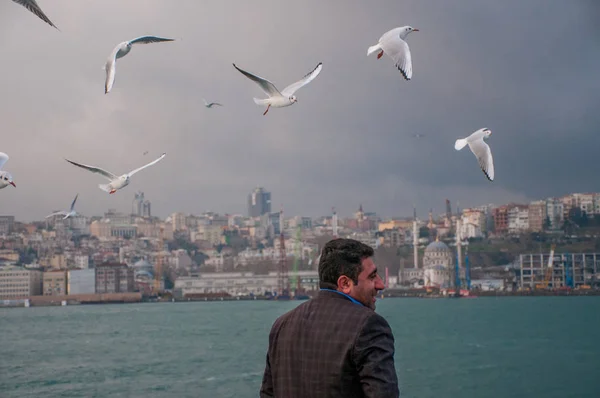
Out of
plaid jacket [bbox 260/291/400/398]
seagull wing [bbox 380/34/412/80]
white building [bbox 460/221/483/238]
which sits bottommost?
plaid jacket [bbox 260/291/400/398]

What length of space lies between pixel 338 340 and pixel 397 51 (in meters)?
3.32

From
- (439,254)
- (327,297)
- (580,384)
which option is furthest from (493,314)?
(327,297)

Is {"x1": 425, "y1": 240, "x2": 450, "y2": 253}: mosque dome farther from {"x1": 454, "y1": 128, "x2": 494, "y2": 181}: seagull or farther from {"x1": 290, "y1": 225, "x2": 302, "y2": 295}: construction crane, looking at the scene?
{"x1": 454, "y1": 128, "x2": 494, "y2": 181}: seagull

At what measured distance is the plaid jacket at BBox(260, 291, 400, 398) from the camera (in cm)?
146

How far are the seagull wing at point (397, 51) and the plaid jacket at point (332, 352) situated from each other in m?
2.94

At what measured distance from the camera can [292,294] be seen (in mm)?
65875

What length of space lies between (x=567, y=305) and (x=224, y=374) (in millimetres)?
43028

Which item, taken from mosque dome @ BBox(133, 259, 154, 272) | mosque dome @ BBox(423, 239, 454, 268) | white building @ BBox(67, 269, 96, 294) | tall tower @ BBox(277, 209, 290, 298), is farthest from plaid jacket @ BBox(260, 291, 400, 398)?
mosque dome @ BBox(133, 259, 154, 272)

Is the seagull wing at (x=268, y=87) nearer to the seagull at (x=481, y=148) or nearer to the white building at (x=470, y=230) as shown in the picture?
the seagull at (x=481, y=148)

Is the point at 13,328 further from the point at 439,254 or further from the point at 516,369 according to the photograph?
the point at 439,254

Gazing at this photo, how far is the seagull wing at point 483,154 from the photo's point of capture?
4.75 meters

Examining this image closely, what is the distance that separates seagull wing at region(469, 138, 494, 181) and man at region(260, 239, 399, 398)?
3235 millimetres

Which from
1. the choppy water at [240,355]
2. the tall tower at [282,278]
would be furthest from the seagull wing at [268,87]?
the tall tower at [282,278]

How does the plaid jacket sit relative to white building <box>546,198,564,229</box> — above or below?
below
